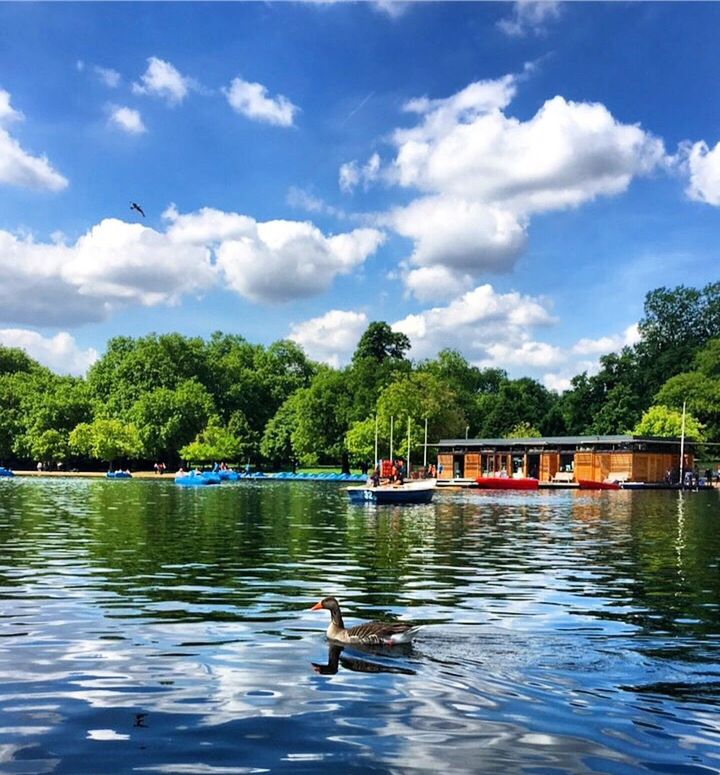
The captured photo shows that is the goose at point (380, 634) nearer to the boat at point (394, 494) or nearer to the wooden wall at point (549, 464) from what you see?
the boat at point (394, 494)

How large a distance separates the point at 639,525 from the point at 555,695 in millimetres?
32091

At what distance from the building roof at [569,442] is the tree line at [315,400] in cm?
699

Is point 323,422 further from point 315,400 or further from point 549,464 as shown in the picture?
point 549,464

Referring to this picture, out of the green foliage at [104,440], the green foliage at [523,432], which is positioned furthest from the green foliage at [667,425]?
the green foliage at [104,440]

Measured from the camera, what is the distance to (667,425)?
11431 cm

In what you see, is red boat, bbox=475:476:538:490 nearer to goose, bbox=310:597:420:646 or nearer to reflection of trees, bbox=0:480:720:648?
reflection of trees, bbox=0:480:720:648

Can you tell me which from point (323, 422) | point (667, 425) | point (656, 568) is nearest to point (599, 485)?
point (667, 425)

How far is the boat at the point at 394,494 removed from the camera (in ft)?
186

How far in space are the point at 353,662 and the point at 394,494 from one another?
146 feet

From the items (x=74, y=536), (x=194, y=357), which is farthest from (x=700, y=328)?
(x=74, y=536)

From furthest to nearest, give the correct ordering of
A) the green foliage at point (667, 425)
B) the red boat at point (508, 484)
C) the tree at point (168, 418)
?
the tree at point (168, 418), the green foliage at point (667, 425), the red boat at point (508, 484)

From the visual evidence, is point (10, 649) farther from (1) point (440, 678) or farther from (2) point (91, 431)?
(2) point (91, 431)

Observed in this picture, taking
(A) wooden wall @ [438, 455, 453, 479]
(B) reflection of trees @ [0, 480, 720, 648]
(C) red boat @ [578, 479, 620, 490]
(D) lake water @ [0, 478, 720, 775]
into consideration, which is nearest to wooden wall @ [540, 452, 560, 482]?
(C) red boat @ [578, 479, 620, 490]

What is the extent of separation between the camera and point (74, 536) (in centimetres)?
3014
